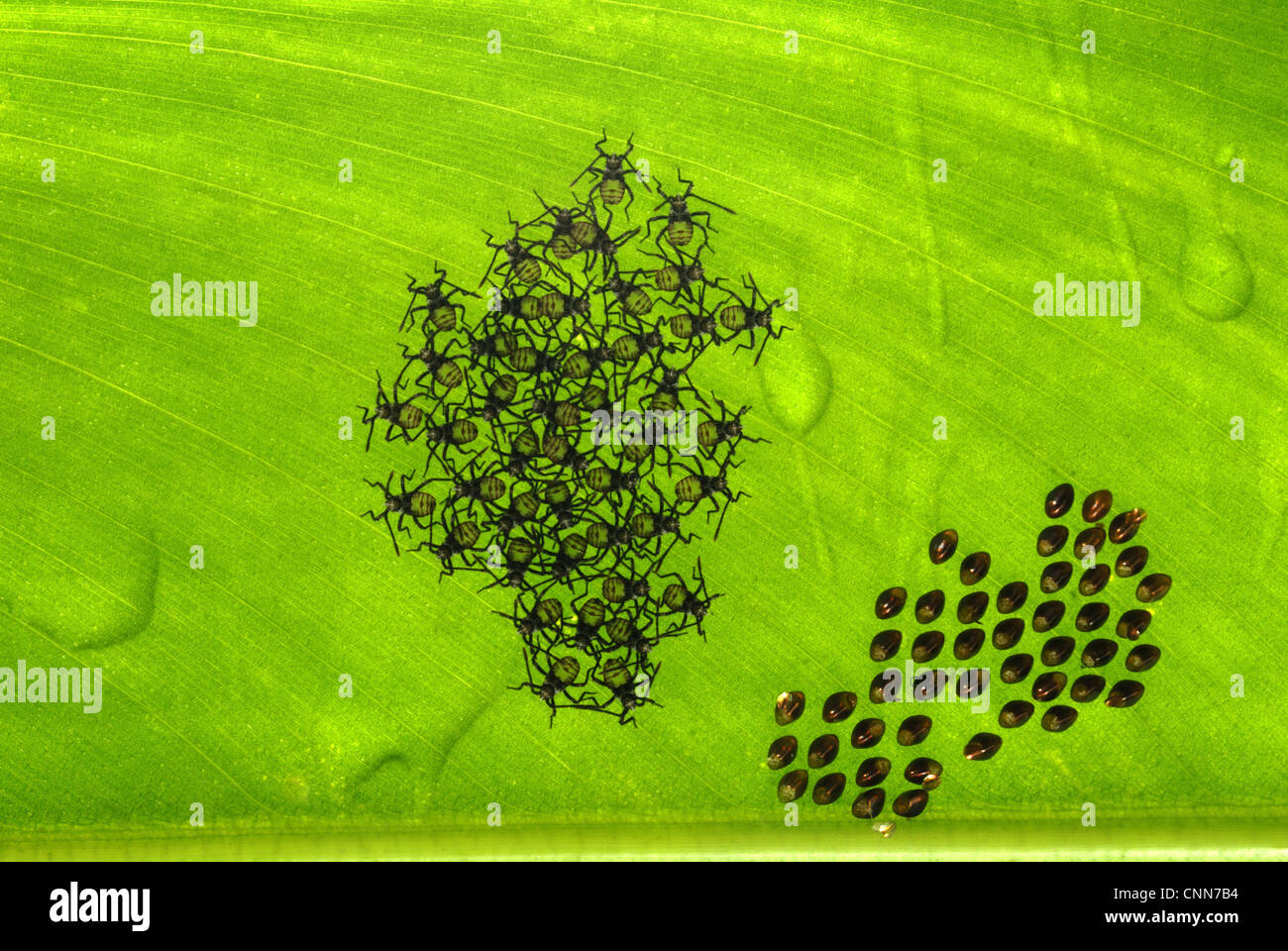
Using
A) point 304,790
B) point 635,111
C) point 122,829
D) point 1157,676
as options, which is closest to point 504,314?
point 635,111

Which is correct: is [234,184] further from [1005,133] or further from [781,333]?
[1005,133]

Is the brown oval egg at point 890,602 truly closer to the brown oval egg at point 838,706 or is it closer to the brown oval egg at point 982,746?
the brown oval egg at point 838,706

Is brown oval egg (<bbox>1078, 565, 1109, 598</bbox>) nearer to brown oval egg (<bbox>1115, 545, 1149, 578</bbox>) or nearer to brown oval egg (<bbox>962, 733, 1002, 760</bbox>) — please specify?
brown oval egg (<bbox>1115, 545, 1149, 578</bbox>)

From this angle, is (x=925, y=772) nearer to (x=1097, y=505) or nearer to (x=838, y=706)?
(x=838, y=706)

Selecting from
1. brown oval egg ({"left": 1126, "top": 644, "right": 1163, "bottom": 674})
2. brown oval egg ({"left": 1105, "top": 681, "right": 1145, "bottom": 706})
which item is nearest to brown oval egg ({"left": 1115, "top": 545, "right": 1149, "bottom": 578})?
brown oval egg ({"left": 1126, "top": 644, "right": 1163, "bottom": 674})

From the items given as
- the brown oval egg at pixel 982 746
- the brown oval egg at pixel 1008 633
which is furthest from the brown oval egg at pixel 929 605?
the brown oval egg at pixel 982 746

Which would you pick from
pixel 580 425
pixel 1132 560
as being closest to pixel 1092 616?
pixel 1132 560

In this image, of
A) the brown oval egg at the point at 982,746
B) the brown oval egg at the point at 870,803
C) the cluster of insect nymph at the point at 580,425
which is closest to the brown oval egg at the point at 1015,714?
the brown oval egg at the point at 982,746

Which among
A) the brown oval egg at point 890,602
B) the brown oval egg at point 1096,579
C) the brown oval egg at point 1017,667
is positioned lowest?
the brown oval egg at point 1017,667

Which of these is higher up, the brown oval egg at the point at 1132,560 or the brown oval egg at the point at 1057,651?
the brown oval egg at the point at 1132,560
